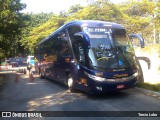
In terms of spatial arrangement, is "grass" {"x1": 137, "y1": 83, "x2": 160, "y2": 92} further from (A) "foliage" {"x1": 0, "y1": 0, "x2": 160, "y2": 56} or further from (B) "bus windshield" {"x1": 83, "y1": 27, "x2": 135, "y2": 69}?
(A) "foliage" {"x1": 0, "y1": 0, "x2": 160, "y2": 56}

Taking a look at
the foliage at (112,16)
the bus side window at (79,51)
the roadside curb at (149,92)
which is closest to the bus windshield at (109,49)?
the bus side window at (79,51)

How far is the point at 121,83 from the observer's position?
10.2 metres

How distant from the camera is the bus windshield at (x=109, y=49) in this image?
1012 cm

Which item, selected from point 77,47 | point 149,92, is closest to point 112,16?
point 77,47

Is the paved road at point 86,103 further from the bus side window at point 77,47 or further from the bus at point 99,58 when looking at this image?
the bus side window at point 77,47

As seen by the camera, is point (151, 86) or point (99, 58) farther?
point (151, 86)

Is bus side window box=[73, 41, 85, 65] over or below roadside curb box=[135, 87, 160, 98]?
over

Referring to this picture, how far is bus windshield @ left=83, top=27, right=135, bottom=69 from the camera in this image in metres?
10.1

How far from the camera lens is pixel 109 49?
34.3ft

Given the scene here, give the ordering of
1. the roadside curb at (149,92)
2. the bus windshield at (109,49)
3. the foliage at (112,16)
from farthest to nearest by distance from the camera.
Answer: the foliage at (112,16) → the roadside curb at (149,92) → the bus windshield at (109,49)

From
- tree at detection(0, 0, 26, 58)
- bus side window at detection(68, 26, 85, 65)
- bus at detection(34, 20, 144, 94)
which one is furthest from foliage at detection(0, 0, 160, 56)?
bus at detection(34, 20, 144, 94)

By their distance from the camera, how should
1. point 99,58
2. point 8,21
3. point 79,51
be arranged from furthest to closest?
1. point 8,21
2. point 79,51
3. point 99,58

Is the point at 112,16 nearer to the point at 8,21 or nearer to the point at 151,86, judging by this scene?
the point at 8,21

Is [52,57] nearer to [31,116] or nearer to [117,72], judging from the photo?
[117,72]
